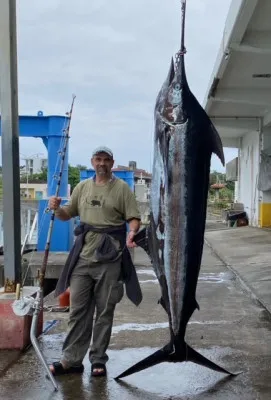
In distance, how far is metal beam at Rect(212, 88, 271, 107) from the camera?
15773 millimetres

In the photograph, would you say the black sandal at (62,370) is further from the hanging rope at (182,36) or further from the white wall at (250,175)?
the white wall at (250,175)

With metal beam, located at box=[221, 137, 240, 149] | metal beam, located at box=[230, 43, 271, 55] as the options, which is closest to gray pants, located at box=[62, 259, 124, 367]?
metal beam, located at box=[230, 43, 271, 55]

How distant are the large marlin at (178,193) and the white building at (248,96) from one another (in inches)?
240

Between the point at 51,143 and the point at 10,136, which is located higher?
the point at 51,143

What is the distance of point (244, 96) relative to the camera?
1594 centimetres

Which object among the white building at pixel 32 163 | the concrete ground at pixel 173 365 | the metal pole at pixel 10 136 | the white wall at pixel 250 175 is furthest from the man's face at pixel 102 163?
the white wall at pixel 250 175

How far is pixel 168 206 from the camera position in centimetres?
363

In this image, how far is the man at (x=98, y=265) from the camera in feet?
14.3

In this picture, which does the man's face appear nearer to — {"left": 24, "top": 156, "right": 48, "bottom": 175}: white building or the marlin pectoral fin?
the marlin pectoral fin

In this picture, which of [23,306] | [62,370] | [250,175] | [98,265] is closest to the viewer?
[98,265]

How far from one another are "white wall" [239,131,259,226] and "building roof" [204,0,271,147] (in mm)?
1325

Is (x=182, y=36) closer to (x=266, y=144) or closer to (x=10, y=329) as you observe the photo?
(x=10, y=329)

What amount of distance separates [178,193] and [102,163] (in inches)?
38.9

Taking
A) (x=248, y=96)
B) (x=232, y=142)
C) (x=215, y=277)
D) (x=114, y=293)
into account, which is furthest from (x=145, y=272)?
(x=232, y=142)
